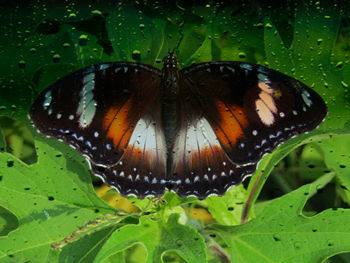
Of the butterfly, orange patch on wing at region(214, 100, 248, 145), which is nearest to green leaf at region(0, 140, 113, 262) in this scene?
the butterfly

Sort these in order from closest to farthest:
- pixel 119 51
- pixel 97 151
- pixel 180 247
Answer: pixel 180 247 → pixel 97 151 → pixel 119 51

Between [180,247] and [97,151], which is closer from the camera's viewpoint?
[180,247]

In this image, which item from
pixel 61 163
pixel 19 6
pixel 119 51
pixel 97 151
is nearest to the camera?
pixel 97 151

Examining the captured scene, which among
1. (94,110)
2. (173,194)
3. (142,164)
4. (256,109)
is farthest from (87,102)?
(256,109)

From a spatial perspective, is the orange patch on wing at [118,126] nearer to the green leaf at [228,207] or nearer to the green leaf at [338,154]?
the green leaf at [228,207]

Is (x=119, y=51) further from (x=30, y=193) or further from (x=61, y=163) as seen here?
(x=30, y=193)

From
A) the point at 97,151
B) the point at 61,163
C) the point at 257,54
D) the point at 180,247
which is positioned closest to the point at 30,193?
the point at 61,163

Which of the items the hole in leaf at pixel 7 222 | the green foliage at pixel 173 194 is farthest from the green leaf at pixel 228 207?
the hole in leaf at pixel 7 222
